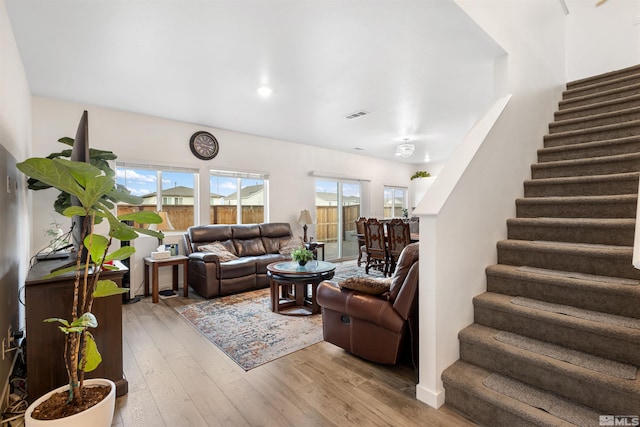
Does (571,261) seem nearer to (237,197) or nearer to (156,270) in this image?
(156,270)

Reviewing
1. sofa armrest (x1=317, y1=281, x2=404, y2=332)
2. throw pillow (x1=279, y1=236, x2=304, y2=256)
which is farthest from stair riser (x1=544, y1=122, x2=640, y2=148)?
throw pillow (x1=279, y1=236, x2=304, y2=256)

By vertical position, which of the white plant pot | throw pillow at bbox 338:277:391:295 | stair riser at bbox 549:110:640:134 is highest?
stair riser at bbox 549:110:640:134

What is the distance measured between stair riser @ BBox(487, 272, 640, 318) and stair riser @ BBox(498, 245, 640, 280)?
0.73 ft

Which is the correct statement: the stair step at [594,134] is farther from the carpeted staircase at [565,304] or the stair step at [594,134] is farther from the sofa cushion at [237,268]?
the sofa cushion at [237,268]

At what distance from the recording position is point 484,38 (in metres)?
2.45

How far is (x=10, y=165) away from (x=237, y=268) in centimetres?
263

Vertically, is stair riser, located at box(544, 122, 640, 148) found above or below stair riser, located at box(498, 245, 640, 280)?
above

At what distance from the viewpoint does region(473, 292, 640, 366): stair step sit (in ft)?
4.99

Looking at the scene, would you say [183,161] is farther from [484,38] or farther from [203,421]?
[484,38]

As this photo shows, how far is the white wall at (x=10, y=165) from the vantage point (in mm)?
1917

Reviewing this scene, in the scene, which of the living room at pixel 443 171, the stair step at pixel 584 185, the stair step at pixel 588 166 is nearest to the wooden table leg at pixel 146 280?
the living room at pixel 443 171

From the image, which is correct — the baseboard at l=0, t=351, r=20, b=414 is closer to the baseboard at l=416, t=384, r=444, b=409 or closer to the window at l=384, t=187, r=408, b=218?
the baseboard at l=416, t=384, r=444, b=409

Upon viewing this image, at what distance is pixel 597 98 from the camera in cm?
328

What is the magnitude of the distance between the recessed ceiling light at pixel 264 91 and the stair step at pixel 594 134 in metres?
3.11
